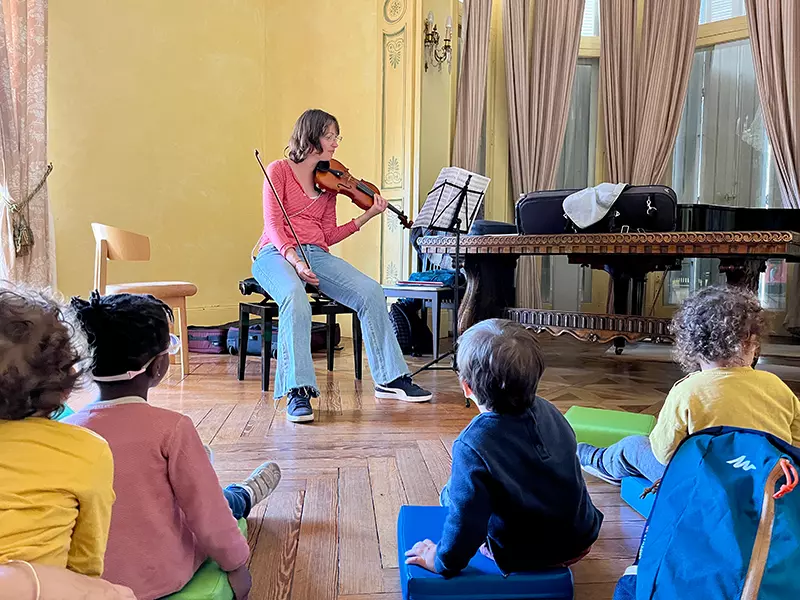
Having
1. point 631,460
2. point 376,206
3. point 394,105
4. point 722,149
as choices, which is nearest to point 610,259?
point 376,206

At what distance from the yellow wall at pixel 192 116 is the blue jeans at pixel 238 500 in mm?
3001

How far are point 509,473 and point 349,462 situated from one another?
93 centimetres

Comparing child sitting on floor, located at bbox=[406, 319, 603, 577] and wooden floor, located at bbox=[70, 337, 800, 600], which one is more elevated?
child sitting on floor, located at bbox=[406, 319, 603, 577]

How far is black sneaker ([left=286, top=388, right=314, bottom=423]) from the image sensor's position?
235 centimetres

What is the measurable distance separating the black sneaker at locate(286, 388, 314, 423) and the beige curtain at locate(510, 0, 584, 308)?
321cm

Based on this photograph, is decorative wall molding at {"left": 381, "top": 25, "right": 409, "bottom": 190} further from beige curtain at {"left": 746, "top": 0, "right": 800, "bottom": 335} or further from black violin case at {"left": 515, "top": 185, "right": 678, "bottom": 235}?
beige curtain at {"left": 746, "top": 0, "right": 800, "bottom": 335}

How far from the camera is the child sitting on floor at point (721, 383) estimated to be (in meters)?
1.25

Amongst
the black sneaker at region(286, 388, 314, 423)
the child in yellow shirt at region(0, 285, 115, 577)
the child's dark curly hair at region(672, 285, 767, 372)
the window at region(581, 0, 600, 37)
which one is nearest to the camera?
the child in yellow shirt at region(0, 285, 115, 577)

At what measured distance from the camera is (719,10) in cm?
522

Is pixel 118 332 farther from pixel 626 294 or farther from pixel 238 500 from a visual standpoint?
pixel 626 294

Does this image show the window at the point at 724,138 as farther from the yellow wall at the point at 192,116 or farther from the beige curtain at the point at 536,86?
the yellow wall at the point at 192,116

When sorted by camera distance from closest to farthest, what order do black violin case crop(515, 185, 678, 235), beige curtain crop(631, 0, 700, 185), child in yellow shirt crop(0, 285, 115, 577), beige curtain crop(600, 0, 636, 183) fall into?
child in yellow shirt crop(0, 285, 115, 577) < black violin case crop(515, 185, 678, 235) < beige curtain crop(631, 0, 700, 185) < beige curtain crop(600, 0, 636, 183)

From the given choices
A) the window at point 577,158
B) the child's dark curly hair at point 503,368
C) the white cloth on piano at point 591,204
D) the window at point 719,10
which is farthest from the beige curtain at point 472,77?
the child's dark curly hair at point 503,368

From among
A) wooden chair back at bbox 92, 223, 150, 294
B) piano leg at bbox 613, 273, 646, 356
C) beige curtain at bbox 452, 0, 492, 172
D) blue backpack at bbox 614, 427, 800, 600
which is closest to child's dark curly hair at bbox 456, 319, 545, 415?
blue backpack at bbox 614, 427, 800, 600
